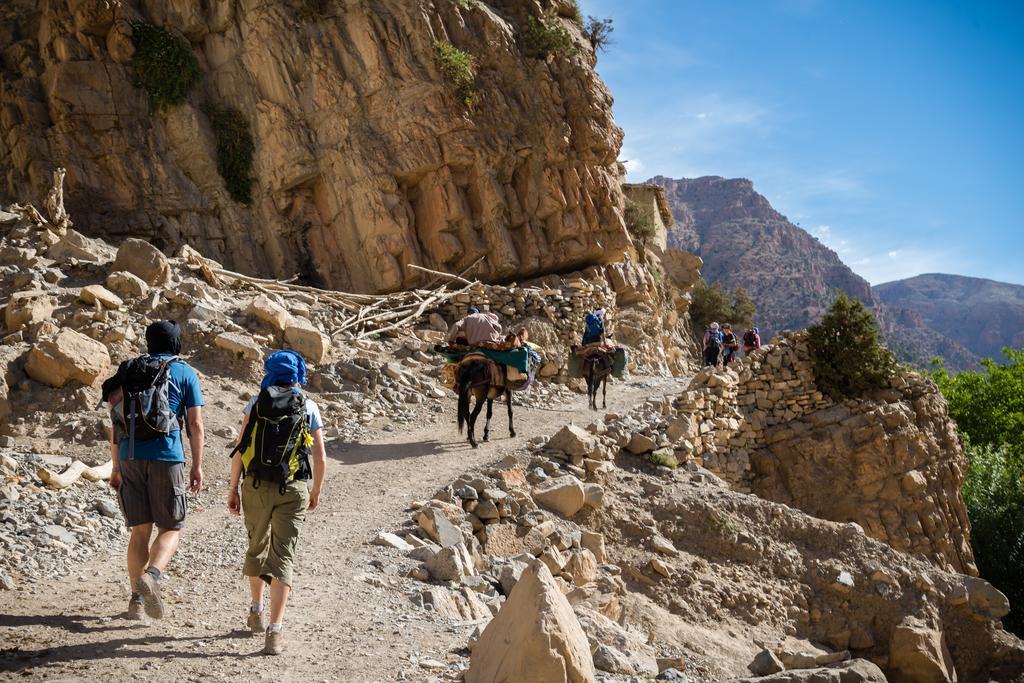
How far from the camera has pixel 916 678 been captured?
8391 millimetres

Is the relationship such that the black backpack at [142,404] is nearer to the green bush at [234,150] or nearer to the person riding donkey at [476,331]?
the person riding donkey at [476,331]

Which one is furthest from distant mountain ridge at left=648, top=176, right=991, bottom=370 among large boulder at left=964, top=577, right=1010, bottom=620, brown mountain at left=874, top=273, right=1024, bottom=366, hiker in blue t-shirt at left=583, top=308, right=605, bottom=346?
large boulder at left=964, top=577, right=1010, bottom=620

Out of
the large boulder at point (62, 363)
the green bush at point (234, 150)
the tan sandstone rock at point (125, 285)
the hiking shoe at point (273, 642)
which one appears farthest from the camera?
the green bush at point (234, 150)

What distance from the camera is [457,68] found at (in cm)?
2095

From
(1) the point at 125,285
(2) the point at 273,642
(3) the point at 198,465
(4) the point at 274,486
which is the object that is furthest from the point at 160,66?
(2) the point at 273,642

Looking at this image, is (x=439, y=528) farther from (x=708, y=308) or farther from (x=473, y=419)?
(x=708, y=308)

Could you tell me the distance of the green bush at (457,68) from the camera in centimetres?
2089

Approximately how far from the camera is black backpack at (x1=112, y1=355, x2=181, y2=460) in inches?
177

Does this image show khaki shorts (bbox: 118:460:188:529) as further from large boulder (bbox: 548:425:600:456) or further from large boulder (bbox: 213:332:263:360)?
large boulder (bbox: 213:332:263:360)

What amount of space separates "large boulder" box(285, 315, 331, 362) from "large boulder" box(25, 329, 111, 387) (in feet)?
12.0

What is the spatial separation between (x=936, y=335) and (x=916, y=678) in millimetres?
118721

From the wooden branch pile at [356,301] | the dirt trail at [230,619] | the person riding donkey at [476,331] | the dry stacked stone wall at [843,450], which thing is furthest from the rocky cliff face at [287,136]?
the dirt trail at [230,619]

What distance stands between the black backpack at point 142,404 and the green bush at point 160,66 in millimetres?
18179


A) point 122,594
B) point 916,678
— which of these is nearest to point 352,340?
point 122,594
